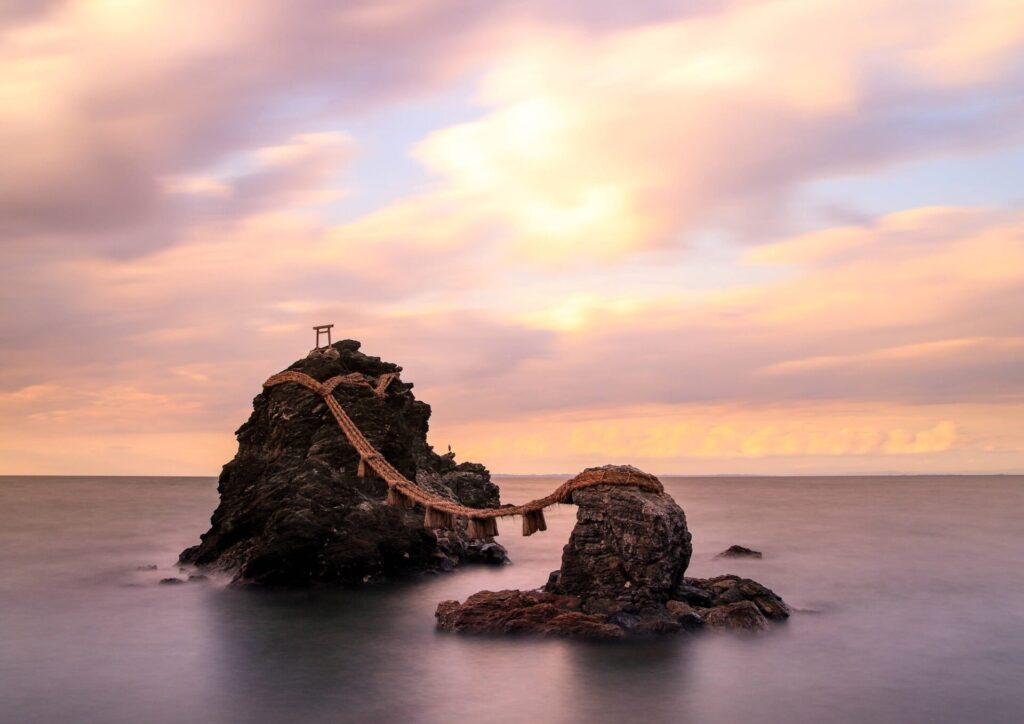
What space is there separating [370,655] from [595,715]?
20.6ft

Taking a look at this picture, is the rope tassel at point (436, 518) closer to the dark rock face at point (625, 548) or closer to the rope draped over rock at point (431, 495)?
the rope draped over rock at point (431, 495)

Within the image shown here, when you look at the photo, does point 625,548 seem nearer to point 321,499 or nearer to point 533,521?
point 533,521

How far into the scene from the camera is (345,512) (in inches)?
1085

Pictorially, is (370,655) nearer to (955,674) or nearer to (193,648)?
(193,648)

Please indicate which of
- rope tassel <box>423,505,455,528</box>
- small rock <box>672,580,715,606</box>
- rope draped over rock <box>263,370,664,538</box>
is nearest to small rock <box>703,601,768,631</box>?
small rock <box>672,580,715,606</box>

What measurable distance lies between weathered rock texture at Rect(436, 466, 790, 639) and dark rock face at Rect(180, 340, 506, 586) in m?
6.92

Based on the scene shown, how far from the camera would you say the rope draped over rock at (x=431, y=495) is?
2147 cm

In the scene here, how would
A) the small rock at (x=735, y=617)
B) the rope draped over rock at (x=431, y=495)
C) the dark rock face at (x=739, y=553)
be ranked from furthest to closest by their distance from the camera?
the dark rock face at (x=739, y=553) → the rope draped over rock at (x=431, y=495) → the small rock at (x=735, y=617)

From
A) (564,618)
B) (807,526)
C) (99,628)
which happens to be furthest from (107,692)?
(807,526)

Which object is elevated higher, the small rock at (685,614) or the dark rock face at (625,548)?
the dark rock face at (625,548)

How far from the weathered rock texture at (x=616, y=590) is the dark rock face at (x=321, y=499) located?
22.7 feet

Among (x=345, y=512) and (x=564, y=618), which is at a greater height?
(x=345, y=512)

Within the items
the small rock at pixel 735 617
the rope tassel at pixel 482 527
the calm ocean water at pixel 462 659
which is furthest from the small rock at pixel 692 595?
the rope tassel at pixel 482 527

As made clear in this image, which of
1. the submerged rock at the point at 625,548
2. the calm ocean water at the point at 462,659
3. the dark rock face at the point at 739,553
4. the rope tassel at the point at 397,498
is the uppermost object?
the rope tassel at the point at 397,498
